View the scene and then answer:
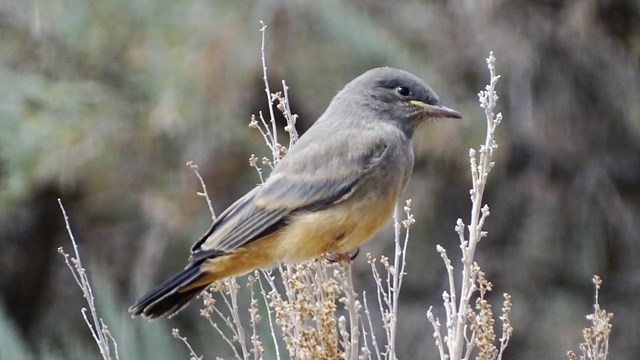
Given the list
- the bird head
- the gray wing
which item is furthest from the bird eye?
the gray wing

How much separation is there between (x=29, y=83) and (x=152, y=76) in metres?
0.85

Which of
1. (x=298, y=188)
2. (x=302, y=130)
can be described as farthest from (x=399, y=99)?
(x=302, y=130)

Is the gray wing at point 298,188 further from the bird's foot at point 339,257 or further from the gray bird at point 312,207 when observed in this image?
the bird's foot at point 339,257

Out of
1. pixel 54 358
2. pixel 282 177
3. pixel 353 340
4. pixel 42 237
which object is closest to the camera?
pixel 353 340

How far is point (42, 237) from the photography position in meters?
8.07

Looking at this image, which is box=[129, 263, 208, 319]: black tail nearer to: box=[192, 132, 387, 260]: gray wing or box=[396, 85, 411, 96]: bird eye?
box=[192, 132, 387, 260]: gray wing

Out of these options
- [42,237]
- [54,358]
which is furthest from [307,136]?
[42,237]

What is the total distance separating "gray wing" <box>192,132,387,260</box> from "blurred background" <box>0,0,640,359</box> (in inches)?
115

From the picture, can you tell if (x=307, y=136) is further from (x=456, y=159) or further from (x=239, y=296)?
(x=456, y=159)

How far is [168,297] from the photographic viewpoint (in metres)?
3.63

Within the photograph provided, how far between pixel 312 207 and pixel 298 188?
0.07 meters

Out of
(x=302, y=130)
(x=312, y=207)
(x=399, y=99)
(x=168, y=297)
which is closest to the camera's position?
(x=168, y=297)

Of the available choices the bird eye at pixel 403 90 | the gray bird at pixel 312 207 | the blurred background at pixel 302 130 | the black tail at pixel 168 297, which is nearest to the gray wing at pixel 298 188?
the gray bird at pixel 312 207

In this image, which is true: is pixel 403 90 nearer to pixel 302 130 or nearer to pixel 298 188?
pixel 298 188
